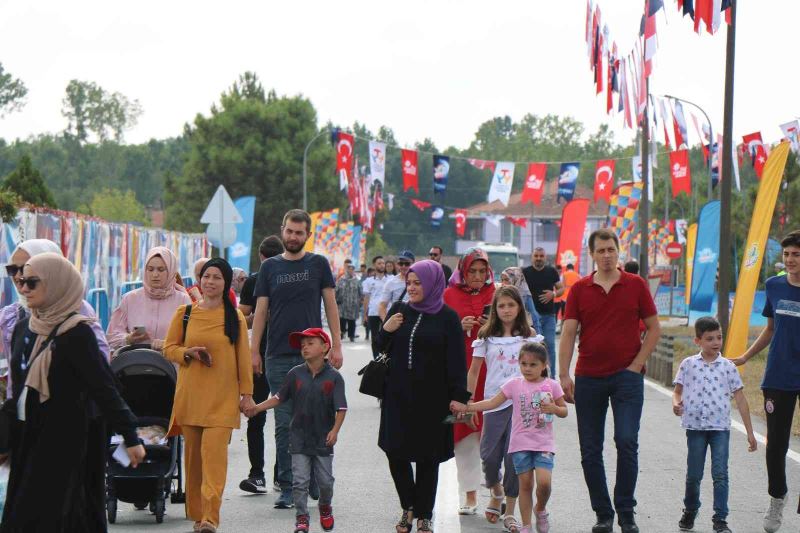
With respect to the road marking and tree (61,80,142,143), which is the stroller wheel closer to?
the road marking

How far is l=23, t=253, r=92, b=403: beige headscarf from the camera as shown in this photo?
5.64 metres

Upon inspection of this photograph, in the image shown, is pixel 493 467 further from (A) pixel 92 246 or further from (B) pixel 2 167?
(B) pixel 2 167

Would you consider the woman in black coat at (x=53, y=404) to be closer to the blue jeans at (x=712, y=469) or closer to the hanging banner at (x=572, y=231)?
the blue jeans at (x=712, y=469)

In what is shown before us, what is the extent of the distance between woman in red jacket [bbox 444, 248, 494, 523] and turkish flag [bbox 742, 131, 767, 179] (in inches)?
1123

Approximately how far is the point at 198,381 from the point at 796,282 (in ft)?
12.5

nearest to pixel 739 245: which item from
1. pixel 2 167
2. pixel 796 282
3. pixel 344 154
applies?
pixel 344 154

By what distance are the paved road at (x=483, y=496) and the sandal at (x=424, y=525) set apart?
0.50 meters

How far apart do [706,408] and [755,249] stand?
896 centimetres

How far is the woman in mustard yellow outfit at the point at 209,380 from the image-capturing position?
27.0ft

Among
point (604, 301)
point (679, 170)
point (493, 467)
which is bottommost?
point (493, 467)

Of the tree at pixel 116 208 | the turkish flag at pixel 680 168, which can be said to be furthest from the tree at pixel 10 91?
the turkish flag at pixel 680 168

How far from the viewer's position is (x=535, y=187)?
142 ft

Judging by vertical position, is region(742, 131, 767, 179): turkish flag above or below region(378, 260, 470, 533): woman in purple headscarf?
above

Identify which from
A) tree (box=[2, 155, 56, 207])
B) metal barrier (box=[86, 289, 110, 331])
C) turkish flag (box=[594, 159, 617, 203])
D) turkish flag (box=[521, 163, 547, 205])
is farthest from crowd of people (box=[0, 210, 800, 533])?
turkish flag (box=[594, 159, 617, 203])
